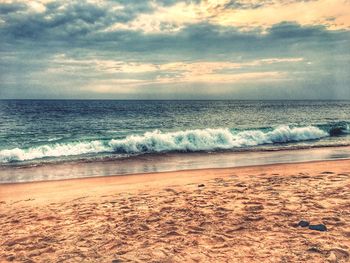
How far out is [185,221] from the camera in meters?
5.54

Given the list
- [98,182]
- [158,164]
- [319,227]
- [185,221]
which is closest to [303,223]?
[319,227]

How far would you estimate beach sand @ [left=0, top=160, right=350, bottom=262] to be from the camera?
431 cm

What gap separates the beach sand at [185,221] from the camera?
4312mm

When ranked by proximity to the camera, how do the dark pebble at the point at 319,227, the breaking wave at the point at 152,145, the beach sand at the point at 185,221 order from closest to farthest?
1. the beach sand at the point at 185,221
2. the dark pebble at the point at 319,227
3. the breaking wave at the point at 152,145

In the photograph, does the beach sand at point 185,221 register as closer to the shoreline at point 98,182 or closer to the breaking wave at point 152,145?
the shoreline at point 98,182

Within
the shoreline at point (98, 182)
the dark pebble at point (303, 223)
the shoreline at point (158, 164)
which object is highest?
the dark pebble at point (303, 223)

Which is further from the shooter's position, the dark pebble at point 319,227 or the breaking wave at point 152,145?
the breaking wave at point 152,145

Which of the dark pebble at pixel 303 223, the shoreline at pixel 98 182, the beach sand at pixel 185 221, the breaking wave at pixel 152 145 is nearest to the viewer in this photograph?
the beach sand at pixel 185 221

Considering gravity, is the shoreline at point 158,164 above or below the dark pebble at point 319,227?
below

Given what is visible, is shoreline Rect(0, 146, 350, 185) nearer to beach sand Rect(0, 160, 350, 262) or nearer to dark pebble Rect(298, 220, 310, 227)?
beach sand Rect(0, 160, 350, 262)

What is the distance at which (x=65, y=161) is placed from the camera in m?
15.0

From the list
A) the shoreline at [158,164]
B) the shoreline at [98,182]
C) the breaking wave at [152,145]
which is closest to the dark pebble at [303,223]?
the shoreline at [98,182]

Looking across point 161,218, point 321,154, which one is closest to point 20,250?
point 161,218

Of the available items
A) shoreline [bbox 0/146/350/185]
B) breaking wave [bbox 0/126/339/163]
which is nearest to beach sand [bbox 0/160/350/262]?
shoreline [bbox 0/146/350/185]
